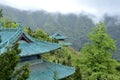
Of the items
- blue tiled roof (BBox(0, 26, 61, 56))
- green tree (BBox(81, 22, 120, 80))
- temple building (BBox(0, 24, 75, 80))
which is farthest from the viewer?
green tree (BBox(81, 22, 120, 80))

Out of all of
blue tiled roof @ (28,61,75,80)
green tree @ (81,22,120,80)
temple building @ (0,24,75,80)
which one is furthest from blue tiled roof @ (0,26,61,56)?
green tree @ (81,22,120,80)

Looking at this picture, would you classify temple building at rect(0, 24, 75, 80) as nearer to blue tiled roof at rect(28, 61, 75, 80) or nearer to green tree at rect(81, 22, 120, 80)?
blue tiled roof at rect(28, 61, 75, 80)

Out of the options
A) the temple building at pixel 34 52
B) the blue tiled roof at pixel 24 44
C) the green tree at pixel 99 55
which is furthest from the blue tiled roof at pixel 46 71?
the green tree at pixel 99 55

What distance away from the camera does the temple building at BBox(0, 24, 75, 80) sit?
21797 millimetres

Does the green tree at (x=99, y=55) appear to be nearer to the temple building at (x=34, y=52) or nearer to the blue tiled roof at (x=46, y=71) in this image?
the blue tiled roof at (x=46, y=71)

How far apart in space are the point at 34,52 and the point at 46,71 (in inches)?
75.8

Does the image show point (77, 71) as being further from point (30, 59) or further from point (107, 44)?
point (107, 44)

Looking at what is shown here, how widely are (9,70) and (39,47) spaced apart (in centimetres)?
989

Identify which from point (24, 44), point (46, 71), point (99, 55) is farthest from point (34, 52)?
point (99, 55)

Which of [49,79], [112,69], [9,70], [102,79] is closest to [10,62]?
[9,70]

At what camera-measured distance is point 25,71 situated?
14.1 meters

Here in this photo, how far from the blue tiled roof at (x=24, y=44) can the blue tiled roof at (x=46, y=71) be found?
54.9 inches

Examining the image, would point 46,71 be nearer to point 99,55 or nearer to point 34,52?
point 34,52

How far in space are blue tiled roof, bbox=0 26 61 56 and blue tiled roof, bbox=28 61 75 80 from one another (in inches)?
54.9
